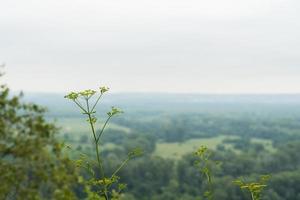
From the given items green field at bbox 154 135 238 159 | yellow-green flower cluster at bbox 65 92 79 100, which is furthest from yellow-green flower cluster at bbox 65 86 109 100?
green field at bbox 154 135 238 159

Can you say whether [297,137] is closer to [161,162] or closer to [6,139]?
[161,162]

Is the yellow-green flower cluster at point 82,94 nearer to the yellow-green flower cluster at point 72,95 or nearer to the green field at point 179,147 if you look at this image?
the yellow-green flower cluster at point 72,95

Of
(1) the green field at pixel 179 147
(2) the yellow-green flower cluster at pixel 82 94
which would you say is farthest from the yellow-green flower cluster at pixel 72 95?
(1) the green field at pixel 179 147

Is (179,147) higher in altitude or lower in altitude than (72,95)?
lower

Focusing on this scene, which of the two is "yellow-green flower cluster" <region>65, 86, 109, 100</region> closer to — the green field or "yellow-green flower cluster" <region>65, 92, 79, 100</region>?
"yellow-green flower cluster" <region>65, 92, 79, 100</region>

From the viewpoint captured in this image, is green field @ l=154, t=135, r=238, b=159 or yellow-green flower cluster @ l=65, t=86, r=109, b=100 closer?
yellow-green flower cluster @ l=65, t=86, r=109, b=100

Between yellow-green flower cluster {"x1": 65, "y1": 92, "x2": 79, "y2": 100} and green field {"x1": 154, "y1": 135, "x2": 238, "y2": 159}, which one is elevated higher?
yellow-green flower cluster {"x1": 65, "y1": 92, "x2": 79, "y2": 100}

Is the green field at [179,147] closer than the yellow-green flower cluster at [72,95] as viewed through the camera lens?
No

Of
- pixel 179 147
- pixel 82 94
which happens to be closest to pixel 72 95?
pixel 82 94

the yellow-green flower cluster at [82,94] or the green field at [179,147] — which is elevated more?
the yellow-green flower cluster at [82,94]

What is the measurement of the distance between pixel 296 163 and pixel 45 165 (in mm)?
113265

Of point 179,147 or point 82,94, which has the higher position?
point 82,94

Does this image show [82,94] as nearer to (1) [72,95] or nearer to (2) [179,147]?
(1) [72,95]

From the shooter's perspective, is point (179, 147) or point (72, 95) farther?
point (179, 147)
